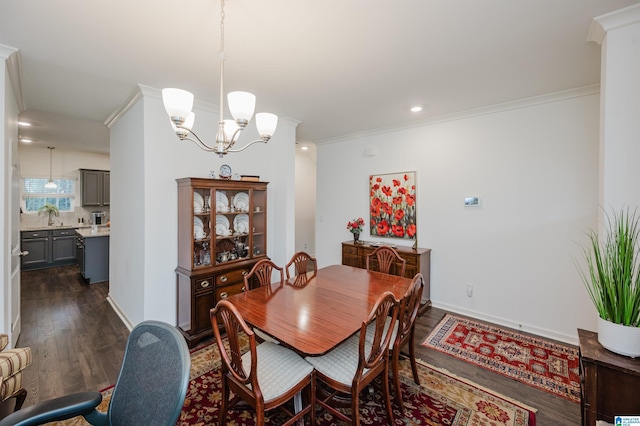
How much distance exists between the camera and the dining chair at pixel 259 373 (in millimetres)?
1421

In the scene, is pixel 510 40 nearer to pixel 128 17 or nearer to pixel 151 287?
pixel 128 17

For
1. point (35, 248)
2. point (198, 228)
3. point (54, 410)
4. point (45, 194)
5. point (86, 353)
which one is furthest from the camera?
point (45, 194)

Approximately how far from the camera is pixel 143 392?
1.10m

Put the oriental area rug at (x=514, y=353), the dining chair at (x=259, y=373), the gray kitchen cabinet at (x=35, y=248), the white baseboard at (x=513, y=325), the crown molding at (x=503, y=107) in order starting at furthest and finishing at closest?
the gray kitchen cabinet at (x=35, y=248) → the white baseboard at (x=513, y=325) → the crown molding at (x=503, y=107) → the oriental area rug at (x=514, y=353) → the dining chair at (x=259, y=373)

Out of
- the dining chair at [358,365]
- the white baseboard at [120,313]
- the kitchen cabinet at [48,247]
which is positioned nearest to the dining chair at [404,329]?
the dining chair at [358,365]

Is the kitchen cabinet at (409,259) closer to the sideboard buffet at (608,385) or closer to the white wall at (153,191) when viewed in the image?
the white wall at (153,191)

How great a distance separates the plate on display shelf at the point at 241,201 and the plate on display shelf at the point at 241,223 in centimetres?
11

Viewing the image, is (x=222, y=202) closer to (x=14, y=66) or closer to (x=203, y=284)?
(x=203, y=284)

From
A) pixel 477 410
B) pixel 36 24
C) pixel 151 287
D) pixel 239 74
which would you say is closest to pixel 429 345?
pixel 477 410

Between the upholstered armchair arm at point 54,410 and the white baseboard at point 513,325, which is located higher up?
the upholstered armchair arm at point 54,410

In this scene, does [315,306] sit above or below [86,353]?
above

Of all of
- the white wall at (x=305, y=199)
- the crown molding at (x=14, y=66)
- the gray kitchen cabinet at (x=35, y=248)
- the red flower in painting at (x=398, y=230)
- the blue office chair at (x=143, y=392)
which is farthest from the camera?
the white wall at (x=305, y=199)

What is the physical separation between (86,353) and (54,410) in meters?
2.14

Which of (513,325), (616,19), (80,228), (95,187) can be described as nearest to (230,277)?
(513,325)
